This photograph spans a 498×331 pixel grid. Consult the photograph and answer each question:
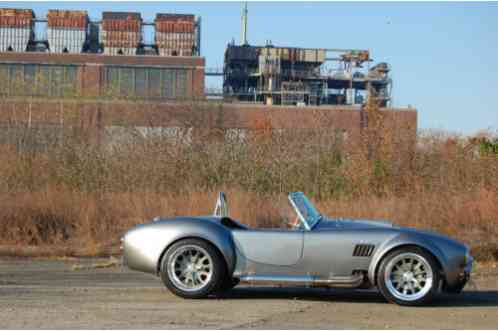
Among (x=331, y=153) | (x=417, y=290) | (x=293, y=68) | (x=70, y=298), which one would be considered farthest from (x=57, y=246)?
(x=293, y=68)

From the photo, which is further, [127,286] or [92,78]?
[92,78]

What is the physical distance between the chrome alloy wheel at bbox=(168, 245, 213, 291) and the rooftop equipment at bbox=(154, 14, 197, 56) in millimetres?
75608

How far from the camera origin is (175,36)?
3307 inches

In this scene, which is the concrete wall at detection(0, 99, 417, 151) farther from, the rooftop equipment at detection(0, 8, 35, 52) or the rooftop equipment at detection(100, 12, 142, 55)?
the rooftop equipment at detection(0, 8, 35, 52)

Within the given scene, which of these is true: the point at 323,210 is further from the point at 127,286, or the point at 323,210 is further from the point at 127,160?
the point at 127,286

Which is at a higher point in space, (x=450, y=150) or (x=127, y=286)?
(x=450, y=150)

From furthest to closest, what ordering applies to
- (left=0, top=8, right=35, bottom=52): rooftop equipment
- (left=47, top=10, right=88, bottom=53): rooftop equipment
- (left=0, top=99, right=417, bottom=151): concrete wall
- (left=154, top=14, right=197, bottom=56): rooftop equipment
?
(left=154, top=14, right=197, bottom=56): rooftop equipment → (left=0, top=8, right=35, bottom=52): rooftop equipment → (left=47, top=10, right=88, bottom=53): rooftop equipment → (left=0, top=99, right=417, bottom=151): concrete wall

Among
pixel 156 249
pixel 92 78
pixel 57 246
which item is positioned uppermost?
pixel 92 78

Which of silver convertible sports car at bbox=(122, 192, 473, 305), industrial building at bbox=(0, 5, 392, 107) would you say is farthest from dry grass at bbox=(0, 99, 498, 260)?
industrial building at bbox=(0, 5, 392, 107)

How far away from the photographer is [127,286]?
10.6m

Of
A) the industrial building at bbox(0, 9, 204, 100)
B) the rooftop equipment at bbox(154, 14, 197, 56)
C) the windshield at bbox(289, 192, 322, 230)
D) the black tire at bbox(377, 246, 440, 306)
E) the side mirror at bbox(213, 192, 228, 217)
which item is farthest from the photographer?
the rooftop equipment at bbox(154, 14, 197, 56)

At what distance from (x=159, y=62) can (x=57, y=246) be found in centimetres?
6450

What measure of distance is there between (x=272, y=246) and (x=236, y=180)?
621 inches

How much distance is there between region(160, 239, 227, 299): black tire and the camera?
9.00 m
